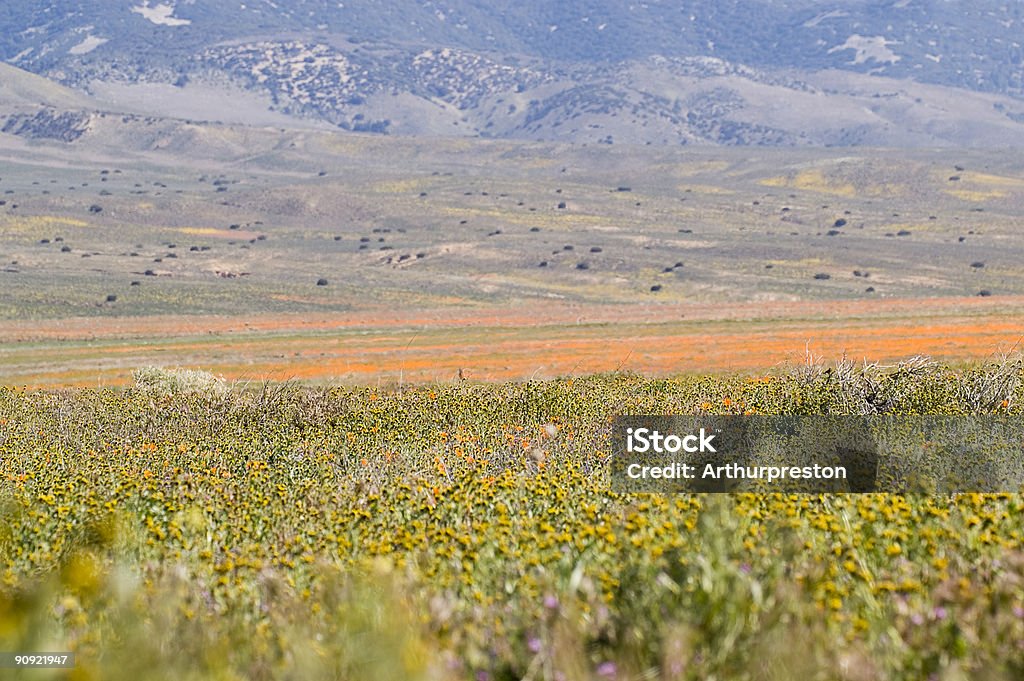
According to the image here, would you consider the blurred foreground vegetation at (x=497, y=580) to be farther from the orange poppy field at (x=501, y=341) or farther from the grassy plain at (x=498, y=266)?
the grassy plain at (x=498, y=266)

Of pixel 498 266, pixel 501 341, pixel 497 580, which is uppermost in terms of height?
pixel 497 580

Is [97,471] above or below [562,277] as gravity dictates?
above

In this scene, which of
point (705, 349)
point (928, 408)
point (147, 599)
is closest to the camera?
point (147, 599)

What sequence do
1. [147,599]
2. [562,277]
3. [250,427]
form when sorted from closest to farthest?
[147,599] < [250,427] < [562,277]

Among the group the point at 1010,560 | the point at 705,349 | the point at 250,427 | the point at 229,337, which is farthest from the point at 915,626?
the point at 229,337

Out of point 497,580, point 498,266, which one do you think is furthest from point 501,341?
point 498,266

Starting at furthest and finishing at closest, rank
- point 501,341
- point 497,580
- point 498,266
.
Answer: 1. point 498,266
2. point 501,341
3. point 497,580

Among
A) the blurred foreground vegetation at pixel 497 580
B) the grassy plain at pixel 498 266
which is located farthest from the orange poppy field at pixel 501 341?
the blurred foreground vegetation at pixel 497 580

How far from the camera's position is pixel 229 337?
50000 mm

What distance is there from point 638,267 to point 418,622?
89.8 meters

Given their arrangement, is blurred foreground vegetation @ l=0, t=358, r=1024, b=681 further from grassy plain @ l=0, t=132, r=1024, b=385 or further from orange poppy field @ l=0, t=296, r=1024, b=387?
grassy plain @ l=0, t=132, r=1024, b=385

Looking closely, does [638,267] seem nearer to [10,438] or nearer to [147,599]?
[10,438]

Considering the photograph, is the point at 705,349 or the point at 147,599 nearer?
the point at 147,599

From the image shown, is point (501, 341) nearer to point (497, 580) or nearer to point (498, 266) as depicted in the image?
point (497, 580)
